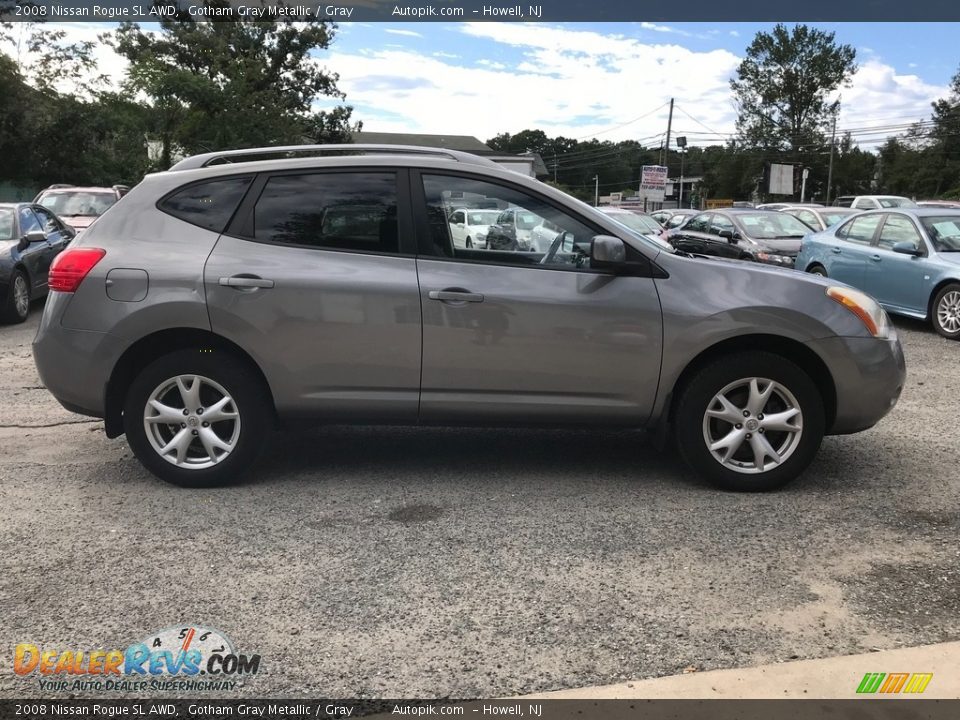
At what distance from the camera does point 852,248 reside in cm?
1073

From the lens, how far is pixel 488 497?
435 cm

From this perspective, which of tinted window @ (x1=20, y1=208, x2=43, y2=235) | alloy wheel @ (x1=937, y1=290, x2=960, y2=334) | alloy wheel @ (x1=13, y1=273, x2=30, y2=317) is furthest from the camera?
tinted window @ (x1=20, y1=208, x2=43, y2=235)

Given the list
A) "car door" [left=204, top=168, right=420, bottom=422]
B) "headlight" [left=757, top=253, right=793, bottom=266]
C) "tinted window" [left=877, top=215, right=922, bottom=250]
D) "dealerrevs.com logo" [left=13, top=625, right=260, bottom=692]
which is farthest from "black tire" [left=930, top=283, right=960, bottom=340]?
"dealerrevs.com logo" [left=13, top=625, right=260, bottom=692]

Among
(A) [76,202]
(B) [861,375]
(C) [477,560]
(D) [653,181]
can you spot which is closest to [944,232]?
(B) [861,375]

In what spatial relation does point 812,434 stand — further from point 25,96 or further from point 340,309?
point 25,96

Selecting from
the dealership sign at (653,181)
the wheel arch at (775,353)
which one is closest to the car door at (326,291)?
the wheel arch at (775,353)

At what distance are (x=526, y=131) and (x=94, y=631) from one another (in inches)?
5053

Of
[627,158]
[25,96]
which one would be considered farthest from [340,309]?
[627,158]

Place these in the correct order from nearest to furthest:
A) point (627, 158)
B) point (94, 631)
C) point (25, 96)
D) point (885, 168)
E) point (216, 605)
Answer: point (94, 631), point (216, 605), point (25, 96), point (885, 168), point (627, 158)

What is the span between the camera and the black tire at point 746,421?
168 inches

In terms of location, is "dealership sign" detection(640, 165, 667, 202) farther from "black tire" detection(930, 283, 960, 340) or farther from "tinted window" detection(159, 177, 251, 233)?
"tinted window" detection(159, 177, 251, 233)

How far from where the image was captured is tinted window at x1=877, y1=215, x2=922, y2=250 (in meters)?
10.0

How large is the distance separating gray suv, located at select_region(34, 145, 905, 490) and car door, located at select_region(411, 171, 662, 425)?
11 mm

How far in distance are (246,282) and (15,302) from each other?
751 centimetres
